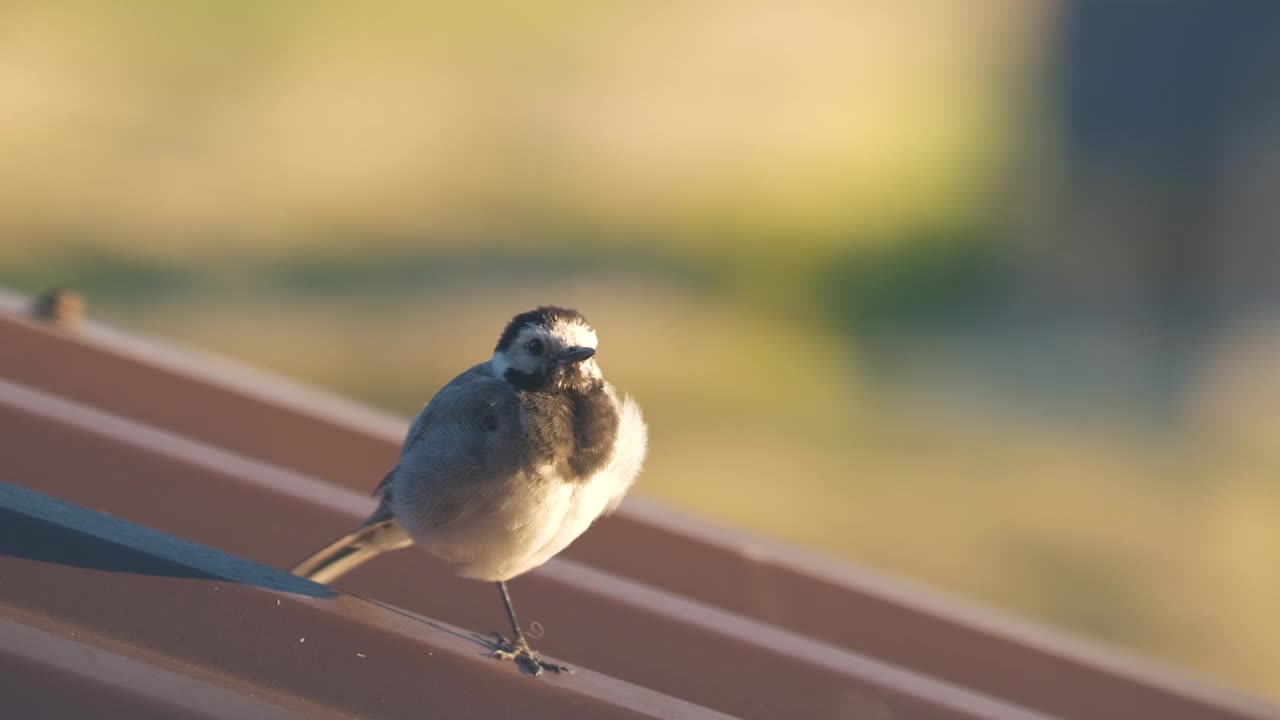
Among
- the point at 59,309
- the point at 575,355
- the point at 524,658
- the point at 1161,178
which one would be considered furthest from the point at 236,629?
the point at 1161,178

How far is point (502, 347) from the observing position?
11.1 feet

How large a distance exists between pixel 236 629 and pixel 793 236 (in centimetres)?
1348

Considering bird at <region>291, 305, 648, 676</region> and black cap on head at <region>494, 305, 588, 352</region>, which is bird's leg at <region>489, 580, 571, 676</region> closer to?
bird at <region>291, 305, 648, 676</region>

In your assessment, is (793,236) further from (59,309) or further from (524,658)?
(524,658)

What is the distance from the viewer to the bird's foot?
247cm

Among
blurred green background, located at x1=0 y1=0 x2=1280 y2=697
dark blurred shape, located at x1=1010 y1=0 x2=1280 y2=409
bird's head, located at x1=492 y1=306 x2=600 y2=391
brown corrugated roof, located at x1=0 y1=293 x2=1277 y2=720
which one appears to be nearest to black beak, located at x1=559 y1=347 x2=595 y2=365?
bird's head, located at x1=492 y1=306 x2=600 y2=391

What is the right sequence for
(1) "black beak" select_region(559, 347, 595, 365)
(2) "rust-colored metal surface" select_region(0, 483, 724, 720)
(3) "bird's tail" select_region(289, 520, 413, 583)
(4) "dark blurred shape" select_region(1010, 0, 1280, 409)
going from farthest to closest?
(4) "dark blurred shape" select_region(1010, 0, 1280, 409) < (1) "black beak" select_region(559, 347, 595, 365) < (3) "bird's tail" select_region(289, 520, 413, 583) < (2) "rust-colored metal surface" select_region(0, 483, 724, 720)

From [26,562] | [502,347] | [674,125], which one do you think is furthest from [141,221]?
[26,562]

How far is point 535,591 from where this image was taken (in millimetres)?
3150

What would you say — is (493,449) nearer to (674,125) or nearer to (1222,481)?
(1222,481)

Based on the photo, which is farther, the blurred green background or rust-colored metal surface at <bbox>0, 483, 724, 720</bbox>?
the blurred green background

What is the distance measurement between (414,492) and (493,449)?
0.19 m

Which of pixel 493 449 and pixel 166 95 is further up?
pixel 493 449

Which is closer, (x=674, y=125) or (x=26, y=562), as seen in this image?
(x=26, y=562)
